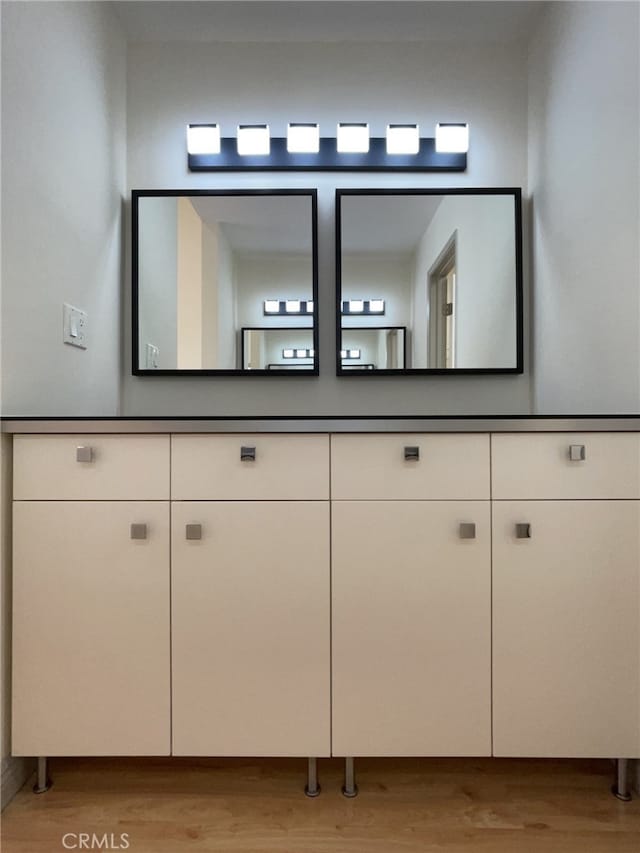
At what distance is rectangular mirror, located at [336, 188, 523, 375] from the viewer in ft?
5.61

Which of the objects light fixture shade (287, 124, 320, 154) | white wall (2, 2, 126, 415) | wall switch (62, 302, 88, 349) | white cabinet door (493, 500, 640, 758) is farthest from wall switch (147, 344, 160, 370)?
white cabinet door (493, 500, 640, 758)

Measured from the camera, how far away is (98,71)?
154 cm

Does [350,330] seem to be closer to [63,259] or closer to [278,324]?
[278,324]

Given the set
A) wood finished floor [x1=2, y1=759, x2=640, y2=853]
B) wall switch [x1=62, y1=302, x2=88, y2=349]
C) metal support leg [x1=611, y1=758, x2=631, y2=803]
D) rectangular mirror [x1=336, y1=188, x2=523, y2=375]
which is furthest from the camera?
rectangular mirror [x1=336, y1=188, x2=523, y2=375]

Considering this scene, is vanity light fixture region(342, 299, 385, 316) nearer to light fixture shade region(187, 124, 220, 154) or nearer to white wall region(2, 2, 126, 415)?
light fixture shade region(187, 124, 220, 154)

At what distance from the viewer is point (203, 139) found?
5.67 feet

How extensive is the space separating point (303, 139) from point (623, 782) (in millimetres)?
2253

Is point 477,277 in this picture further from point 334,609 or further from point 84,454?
point 84,454

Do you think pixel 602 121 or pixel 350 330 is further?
pixel 350 330

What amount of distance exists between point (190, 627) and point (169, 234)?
4.62 feet

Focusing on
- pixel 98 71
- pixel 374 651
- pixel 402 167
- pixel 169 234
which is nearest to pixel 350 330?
pixel 402 167

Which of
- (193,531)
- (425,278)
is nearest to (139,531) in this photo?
(193,531)

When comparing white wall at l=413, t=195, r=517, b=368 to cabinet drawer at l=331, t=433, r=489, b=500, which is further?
white wall at l=413, t=195, r=517, b=368

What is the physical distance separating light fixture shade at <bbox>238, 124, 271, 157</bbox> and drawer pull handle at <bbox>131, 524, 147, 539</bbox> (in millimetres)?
1444
